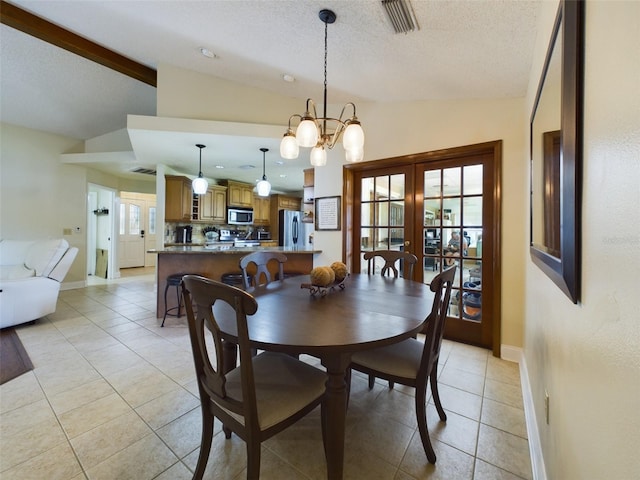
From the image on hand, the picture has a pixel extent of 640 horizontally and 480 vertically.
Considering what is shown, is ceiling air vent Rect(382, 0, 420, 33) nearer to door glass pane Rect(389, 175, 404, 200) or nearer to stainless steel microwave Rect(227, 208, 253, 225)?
door glass pane Rect(389, 175, 404, 200)

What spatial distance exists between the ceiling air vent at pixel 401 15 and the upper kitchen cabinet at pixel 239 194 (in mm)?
5219

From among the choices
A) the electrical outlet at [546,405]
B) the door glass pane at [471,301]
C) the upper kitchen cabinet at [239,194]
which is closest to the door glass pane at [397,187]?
the door glass pane at [471,301]

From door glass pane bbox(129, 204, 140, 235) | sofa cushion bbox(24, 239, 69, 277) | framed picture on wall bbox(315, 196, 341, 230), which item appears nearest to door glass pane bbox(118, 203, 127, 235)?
door glass pane bbox(129, 204, 140, 235)

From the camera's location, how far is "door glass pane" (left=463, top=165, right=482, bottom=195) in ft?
9.14

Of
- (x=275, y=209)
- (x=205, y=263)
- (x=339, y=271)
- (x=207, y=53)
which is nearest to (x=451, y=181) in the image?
(x=339, y=271)

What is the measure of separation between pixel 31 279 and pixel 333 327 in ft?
13.7

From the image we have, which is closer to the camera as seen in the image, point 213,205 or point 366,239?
point 366,239

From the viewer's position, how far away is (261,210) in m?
7.35

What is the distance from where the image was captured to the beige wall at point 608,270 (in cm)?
49

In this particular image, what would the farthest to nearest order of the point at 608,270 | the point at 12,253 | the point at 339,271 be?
1. the point at 12,253
2. the point at 339,271
3. the point at 608,270

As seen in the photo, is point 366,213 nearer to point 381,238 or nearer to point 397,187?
point 381,238

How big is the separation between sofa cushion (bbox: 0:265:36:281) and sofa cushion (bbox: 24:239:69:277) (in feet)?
0.20

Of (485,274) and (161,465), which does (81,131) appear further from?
(485,274)

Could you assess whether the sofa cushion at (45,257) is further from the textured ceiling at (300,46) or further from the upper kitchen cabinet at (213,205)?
the upper kitchen cabinet at (213,205)
